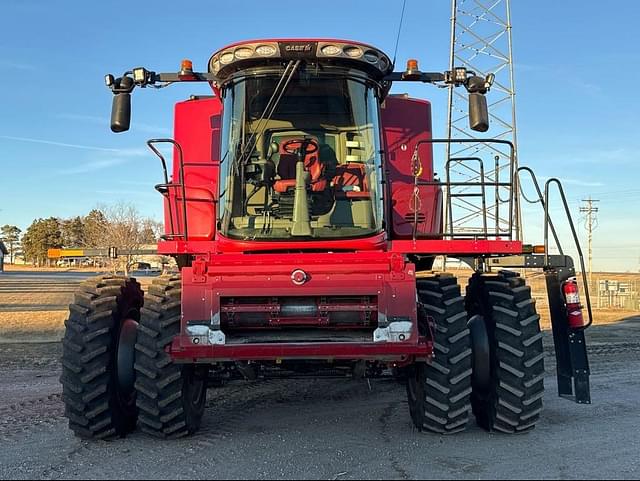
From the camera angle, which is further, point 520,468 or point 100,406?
point 100,406

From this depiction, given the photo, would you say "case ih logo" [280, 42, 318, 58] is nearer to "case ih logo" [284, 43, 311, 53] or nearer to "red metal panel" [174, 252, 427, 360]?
"case ih logo" [284, 43, 311, 53]

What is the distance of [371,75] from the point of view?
598cm

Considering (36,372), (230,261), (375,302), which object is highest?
(230,261)

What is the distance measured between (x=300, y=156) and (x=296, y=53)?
36.5 inches

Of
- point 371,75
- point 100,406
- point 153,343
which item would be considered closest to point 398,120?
point 371,75

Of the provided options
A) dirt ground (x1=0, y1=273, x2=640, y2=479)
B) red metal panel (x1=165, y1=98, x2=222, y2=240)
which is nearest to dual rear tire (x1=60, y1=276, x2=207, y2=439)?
dirt ground (x1=0, y1=273, x2=640, y2=479)

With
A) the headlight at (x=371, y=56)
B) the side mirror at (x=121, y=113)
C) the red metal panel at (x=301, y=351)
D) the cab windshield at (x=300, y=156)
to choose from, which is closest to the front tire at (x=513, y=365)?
the red metal panel at (x=301, y=351)

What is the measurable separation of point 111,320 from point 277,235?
1.73 metres

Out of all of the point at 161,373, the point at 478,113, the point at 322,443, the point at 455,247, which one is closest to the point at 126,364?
the point at 161,373

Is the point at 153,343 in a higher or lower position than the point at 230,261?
lower

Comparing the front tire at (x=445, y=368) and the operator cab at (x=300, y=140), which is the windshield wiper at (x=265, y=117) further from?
the front tire at (x=445, y=368)

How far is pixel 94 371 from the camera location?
18.1ft

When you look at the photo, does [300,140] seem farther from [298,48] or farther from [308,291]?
[308,291]

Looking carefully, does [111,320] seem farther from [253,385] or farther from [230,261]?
[253,385]
